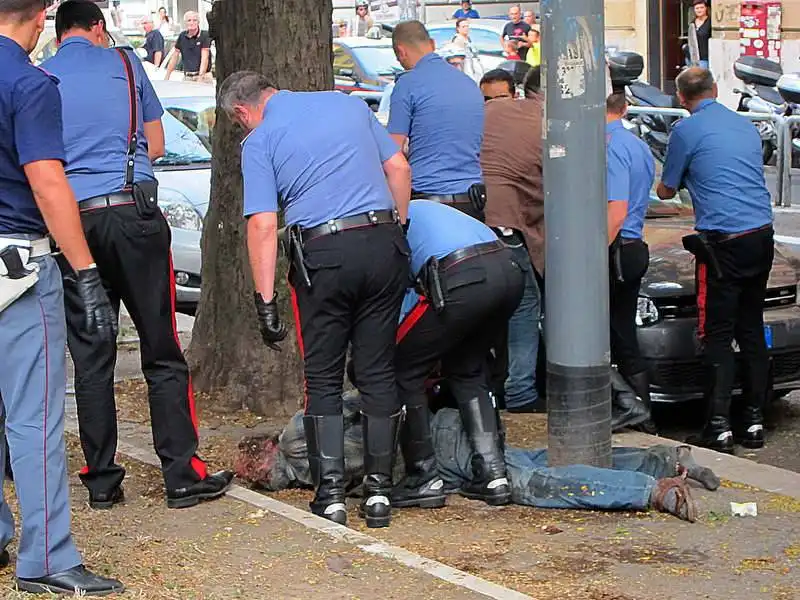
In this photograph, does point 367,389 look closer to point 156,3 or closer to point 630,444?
point 630,444

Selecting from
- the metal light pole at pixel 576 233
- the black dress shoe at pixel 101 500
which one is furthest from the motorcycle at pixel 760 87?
the black dress shoe at pixel 101 500

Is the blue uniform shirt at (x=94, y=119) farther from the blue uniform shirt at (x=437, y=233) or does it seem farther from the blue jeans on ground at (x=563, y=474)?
the blue jeans on ground at (x=563, y=474)

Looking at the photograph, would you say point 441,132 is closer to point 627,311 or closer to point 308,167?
point 627,311

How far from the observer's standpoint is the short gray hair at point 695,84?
7945mm

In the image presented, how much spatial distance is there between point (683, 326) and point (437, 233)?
2.41m

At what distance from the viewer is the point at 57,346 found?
4.74m

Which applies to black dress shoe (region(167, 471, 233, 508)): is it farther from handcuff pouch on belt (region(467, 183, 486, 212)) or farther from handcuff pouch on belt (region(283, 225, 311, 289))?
handcuff pouch on belt (region(467, 183, 486, 212))

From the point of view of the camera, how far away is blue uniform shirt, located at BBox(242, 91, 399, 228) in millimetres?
5719

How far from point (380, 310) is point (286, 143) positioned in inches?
28.7

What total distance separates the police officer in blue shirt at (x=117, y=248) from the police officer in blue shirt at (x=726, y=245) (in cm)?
284

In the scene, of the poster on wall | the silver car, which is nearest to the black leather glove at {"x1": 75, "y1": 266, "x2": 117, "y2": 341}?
the silver car

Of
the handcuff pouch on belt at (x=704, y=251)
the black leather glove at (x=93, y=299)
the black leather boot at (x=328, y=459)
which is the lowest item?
the black leather boot at (x=328, y=459)

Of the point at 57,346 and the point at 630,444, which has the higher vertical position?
the point at 57,346

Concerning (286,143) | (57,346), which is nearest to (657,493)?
(286,143)
